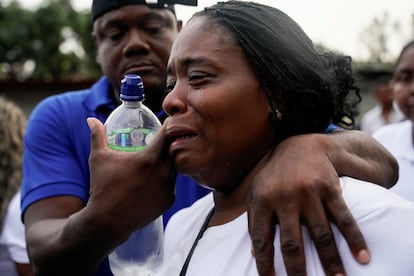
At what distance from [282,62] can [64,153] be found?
1.18 meters

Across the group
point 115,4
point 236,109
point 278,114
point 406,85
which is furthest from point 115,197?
point 406,85

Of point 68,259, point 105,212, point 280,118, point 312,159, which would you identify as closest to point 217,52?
point 280,118

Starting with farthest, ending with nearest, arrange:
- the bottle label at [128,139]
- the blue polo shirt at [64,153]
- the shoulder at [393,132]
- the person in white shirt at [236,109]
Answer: the shoulder at [393,132] < the blue polo shirt at [64,153] < the bottle label at [128,139] < the person in white shirt at [236,109]

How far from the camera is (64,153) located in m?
2.57

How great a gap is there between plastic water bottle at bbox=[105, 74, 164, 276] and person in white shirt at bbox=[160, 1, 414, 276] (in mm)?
147

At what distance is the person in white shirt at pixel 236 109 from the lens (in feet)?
5.57

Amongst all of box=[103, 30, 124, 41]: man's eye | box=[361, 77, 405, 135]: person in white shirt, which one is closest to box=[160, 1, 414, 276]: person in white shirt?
box=[103, 30, 124, 41]: man's eye

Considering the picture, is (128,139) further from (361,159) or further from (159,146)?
(361,159)

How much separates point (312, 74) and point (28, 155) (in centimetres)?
139

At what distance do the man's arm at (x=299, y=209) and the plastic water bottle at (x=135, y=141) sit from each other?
19.4 inches

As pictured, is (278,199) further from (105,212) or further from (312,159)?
(105,212)

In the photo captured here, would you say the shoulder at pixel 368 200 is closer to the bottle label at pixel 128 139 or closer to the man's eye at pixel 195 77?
the man's eye at pixel 195 77

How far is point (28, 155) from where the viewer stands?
2.64 metres

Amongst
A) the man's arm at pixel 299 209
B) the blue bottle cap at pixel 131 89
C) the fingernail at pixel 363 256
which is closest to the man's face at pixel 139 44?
the blue bottle cap at pixel 131 89
